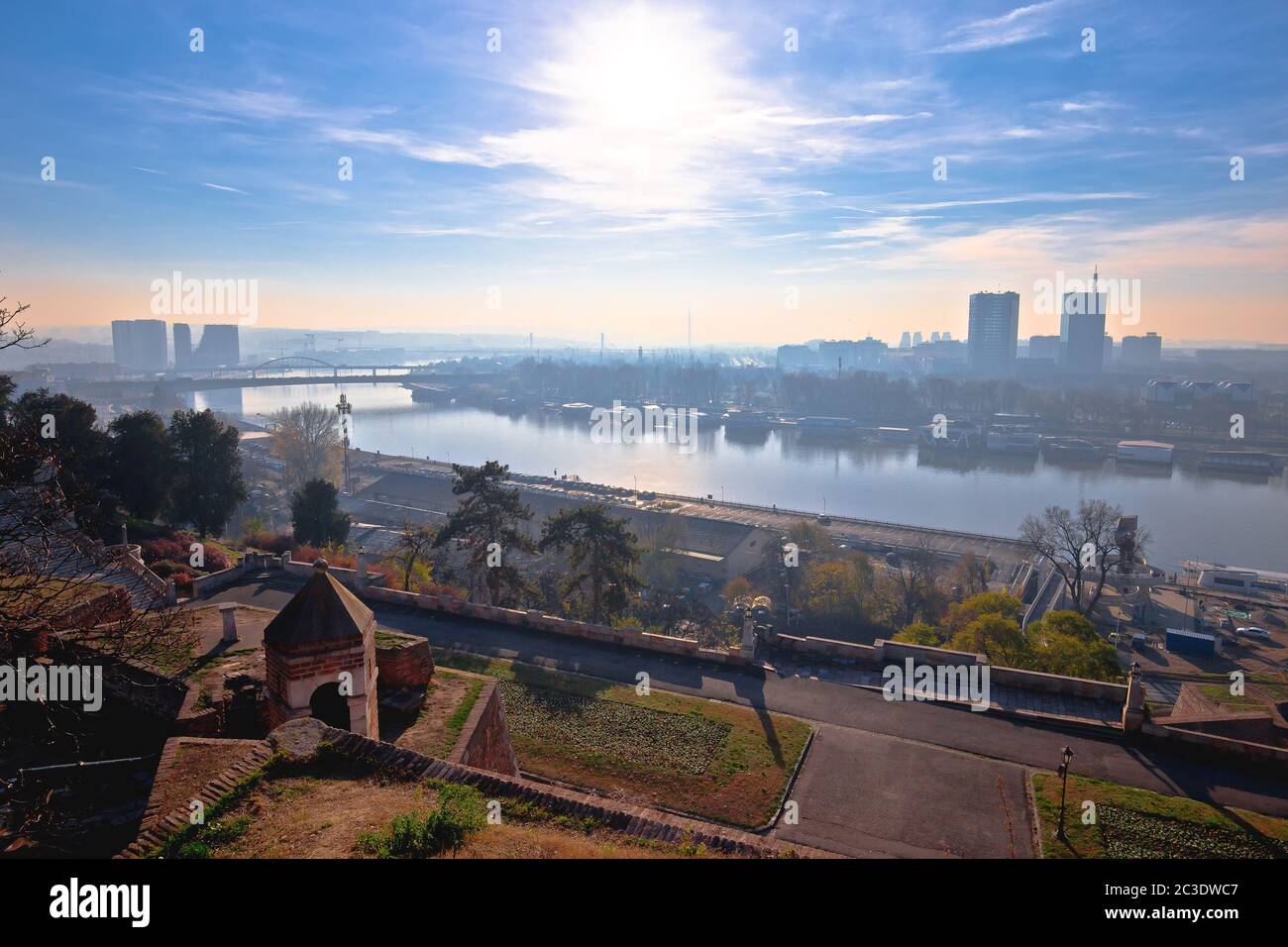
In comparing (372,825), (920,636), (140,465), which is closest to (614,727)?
(372,825)

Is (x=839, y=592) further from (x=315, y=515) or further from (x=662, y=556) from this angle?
(x=315, y=515)

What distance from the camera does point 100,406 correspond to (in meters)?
73.6

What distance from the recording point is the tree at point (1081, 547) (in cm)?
2481

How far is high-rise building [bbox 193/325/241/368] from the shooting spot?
12525 cm

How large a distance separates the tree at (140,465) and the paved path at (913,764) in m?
11.3

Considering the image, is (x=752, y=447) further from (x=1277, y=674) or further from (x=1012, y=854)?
(x=1012, y=854)

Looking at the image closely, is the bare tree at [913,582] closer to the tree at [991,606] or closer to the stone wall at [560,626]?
the tree at [991,606]

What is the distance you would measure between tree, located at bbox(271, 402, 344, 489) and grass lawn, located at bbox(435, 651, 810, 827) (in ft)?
111

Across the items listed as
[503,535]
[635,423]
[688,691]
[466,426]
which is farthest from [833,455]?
[688,691]

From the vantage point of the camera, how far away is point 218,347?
12756 centimetres

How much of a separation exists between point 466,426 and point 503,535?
6287 cm

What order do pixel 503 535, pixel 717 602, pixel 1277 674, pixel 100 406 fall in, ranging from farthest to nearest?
pixel 100 406 → pixel 717 602 → pixel 1277 674 → pixel 503 535

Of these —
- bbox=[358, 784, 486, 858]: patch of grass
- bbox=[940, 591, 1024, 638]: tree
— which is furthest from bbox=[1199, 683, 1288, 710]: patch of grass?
bbox=[358, 784, 486, 858]: patch of grass

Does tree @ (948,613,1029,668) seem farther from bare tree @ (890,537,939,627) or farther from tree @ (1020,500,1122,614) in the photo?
tree @ (1020,500,1122,614)
